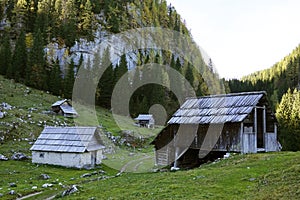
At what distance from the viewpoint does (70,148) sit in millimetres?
42375

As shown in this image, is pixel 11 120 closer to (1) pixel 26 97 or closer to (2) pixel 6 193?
(1) pixel 26 97

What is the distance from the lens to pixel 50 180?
31.7 meters

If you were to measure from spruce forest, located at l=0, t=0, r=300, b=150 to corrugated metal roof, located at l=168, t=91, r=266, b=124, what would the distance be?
33.8 metres

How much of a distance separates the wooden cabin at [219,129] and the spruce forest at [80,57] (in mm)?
32435

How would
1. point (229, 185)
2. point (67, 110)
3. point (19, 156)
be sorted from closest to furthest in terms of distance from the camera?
point (229, 185), point (19, 156), point (67, 110)

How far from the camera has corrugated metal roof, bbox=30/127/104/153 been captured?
42.5 meters

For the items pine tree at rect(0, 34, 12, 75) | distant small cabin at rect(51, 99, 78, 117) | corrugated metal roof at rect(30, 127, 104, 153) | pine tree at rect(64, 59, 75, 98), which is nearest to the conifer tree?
pine tree at rect(64, 59, 75, 98)

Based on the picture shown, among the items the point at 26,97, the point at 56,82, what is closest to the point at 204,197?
the point at 26,97

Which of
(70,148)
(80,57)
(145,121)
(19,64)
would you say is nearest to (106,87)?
(80,57)

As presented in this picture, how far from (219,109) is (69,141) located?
2110 cm

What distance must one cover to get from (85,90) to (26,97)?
75.8 ft

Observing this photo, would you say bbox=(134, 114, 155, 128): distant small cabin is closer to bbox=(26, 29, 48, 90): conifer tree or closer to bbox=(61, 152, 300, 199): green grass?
bbox=(26, 29, 48, 90): conifer tree

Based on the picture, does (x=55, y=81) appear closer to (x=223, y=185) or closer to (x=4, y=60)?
(x=4, y=60)

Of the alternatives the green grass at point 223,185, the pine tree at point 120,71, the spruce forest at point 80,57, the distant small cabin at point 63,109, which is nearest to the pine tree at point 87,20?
the spruce forest at point 80,57
